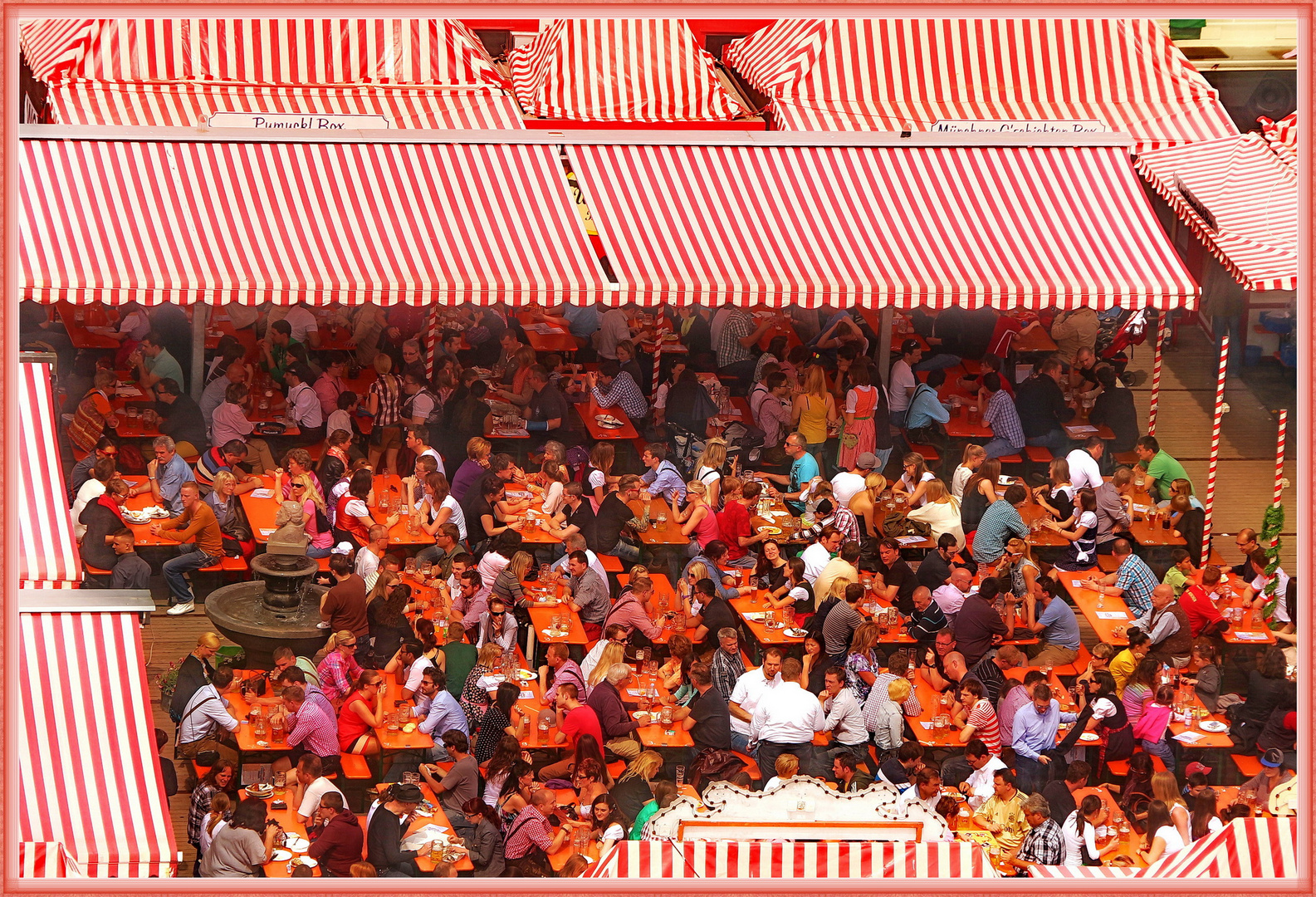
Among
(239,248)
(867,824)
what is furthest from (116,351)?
(867,824)

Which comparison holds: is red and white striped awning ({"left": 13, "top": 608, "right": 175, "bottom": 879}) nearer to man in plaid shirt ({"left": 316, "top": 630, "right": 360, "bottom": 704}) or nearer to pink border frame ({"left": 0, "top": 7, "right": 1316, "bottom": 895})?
pink border frame ({"left": 0, "top": 7, "right": 1316, "bottom": 895})

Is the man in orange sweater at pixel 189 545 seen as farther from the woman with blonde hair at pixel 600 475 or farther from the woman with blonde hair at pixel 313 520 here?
the woman with blonde hair at pixel 600 475

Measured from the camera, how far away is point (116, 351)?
24.9m

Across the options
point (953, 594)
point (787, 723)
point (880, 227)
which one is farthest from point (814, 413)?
point (787, 723)

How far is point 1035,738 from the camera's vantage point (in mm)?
18125

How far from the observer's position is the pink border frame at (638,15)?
40.6 feet

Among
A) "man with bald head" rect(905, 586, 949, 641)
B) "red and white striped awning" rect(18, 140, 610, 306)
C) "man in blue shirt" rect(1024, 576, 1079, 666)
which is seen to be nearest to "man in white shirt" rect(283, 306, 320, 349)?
"red and white striped awning" rect(18, 140, 610, 306)

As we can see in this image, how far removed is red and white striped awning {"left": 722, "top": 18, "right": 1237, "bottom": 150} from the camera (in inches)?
1104

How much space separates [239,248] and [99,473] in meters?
3.39

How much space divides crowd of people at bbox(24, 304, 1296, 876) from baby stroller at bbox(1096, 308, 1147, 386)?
366 millimetres

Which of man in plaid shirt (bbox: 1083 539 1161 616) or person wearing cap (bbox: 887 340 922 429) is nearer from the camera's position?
man in plaid shirt (bbox: 1083 539 1161 616)

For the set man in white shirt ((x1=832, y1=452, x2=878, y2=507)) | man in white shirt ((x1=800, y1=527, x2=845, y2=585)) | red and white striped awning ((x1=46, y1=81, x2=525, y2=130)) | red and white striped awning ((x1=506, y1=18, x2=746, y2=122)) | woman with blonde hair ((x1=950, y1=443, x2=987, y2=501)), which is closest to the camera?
man in white shirt ((x1=800, y1=527, x2=845, y2=585))

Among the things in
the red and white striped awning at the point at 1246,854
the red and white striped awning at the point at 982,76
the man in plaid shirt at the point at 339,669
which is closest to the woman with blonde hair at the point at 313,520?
the man in plaid shirt at the point at 339,669

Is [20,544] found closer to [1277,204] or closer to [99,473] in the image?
[99,473]
